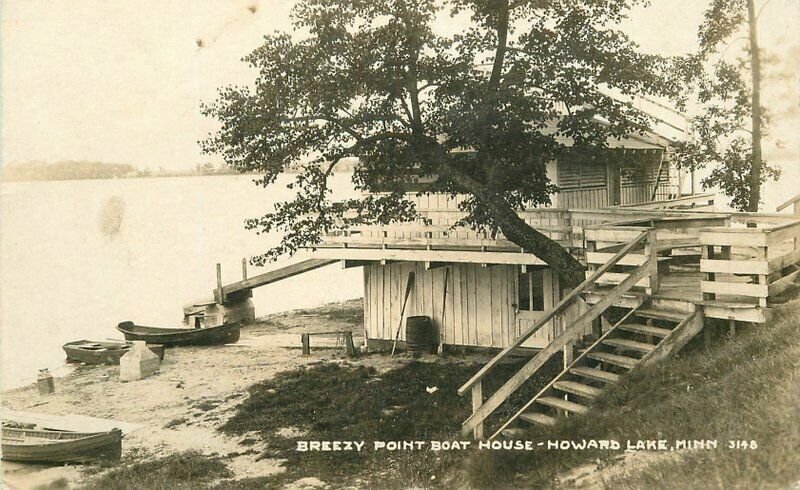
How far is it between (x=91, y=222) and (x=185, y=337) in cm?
3740

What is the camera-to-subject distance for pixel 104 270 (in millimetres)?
42594

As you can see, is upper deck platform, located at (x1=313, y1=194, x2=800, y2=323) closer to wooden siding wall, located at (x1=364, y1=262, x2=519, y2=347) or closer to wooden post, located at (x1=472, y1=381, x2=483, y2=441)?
wooden siding wall, located at (x1=364, y1=262, x2=519, y2=347)

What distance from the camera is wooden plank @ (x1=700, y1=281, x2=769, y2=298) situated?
9.20 metres

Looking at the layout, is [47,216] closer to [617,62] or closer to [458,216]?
[458,216]

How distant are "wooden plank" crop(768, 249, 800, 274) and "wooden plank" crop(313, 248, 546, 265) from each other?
5.78 meters

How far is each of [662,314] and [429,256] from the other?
25.4 feet

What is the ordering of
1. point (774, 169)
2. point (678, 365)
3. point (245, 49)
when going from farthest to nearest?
point (774, 169) < point (245, 49) < point (678, 365)

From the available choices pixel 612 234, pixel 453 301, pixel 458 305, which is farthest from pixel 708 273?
pixel 453 301

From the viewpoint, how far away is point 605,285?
11.7 m

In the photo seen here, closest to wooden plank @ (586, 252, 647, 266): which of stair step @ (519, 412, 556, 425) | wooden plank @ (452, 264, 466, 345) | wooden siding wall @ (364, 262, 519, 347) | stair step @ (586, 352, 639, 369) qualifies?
stair step @ (586, 352, 639, 369)

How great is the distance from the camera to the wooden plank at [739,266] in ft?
30.1

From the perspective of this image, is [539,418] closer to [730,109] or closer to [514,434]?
[514,434]

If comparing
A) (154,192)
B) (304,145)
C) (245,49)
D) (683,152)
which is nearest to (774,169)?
(683,152)

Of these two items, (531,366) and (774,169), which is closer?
(531,366)
